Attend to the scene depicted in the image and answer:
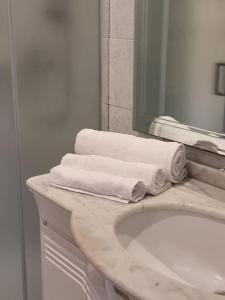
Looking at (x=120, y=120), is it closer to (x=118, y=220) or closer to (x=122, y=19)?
(x=122, y=19)

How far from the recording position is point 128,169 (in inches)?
47.4

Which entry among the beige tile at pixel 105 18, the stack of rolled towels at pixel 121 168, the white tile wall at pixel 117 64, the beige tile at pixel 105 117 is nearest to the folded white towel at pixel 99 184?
the stack of rolled towels at pixel 121 168

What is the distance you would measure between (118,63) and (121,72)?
1.5 inches

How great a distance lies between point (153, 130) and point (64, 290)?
0.61 m

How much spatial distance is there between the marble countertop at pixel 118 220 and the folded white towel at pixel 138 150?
7 centimetres

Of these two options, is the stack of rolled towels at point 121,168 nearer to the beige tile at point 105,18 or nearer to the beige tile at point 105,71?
the beige tile at point 105,71

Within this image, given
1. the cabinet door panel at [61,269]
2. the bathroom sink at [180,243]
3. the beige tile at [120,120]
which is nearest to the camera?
the bathroom sink at [180,243]

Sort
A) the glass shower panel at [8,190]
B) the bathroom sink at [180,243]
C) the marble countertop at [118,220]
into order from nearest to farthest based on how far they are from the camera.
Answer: the marble countertop at [118,220], the bathroom sink at [180,243], the glass shower panel at [8,190]

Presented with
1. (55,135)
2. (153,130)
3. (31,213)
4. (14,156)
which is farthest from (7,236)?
(153,130)

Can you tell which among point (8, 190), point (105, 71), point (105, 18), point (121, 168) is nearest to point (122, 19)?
point (105, 18)

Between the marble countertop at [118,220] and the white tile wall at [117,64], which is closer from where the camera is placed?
the marble countertop at [118,220]

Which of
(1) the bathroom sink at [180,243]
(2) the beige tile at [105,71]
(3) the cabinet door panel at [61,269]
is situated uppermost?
(2) the beige tile at [105,71]

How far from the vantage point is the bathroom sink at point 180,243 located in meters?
1.09

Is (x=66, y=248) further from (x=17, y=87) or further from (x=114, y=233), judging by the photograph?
(x=17, y=87)
